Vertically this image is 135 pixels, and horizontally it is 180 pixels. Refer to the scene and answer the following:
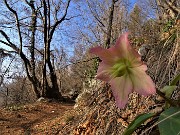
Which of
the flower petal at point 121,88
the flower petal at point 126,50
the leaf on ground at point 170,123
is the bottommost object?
the leaf on ground at point 170,123

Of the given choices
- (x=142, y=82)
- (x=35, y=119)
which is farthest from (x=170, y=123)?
(x=35, y=119)

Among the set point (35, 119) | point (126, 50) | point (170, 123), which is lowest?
point (35, 119)

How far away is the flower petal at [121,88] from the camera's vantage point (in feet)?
1.46

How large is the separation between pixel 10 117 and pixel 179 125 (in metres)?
5.32

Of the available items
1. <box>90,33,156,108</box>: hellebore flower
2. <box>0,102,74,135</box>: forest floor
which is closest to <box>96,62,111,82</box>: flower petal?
<box>90,33,156,108</box>: hellebore flower

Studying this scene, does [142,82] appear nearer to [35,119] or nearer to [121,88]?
[121,88]

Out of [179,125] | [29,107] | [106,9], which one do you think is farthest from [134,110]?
[106,9]

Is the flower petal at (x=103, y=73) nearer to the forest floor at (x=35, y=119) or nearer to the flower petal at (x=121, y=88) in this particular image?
the flower petal at (x=121, y=88)

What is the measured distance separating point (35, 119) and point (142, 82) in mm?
5118

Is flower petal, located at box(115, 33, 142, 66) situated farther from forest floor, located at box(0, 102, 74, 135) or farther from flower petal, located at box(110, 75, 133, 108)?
forest floor, located at box(0, 102, 74, 135)

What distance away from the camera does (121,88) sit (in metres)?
0.45

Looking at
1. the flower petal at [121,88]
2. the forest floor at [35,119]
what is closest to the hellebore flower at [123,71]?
the flower petal at [121,88]

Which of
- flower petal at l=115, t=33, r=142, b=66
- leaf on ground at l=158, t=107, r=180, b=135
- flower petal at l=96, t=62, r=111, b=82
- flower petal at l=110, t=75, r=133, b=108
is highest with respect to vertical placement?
flower petal at l=115, t=33, r=142, b=66

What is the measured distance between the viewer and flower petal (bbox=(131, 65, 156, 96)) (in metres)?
0.42
